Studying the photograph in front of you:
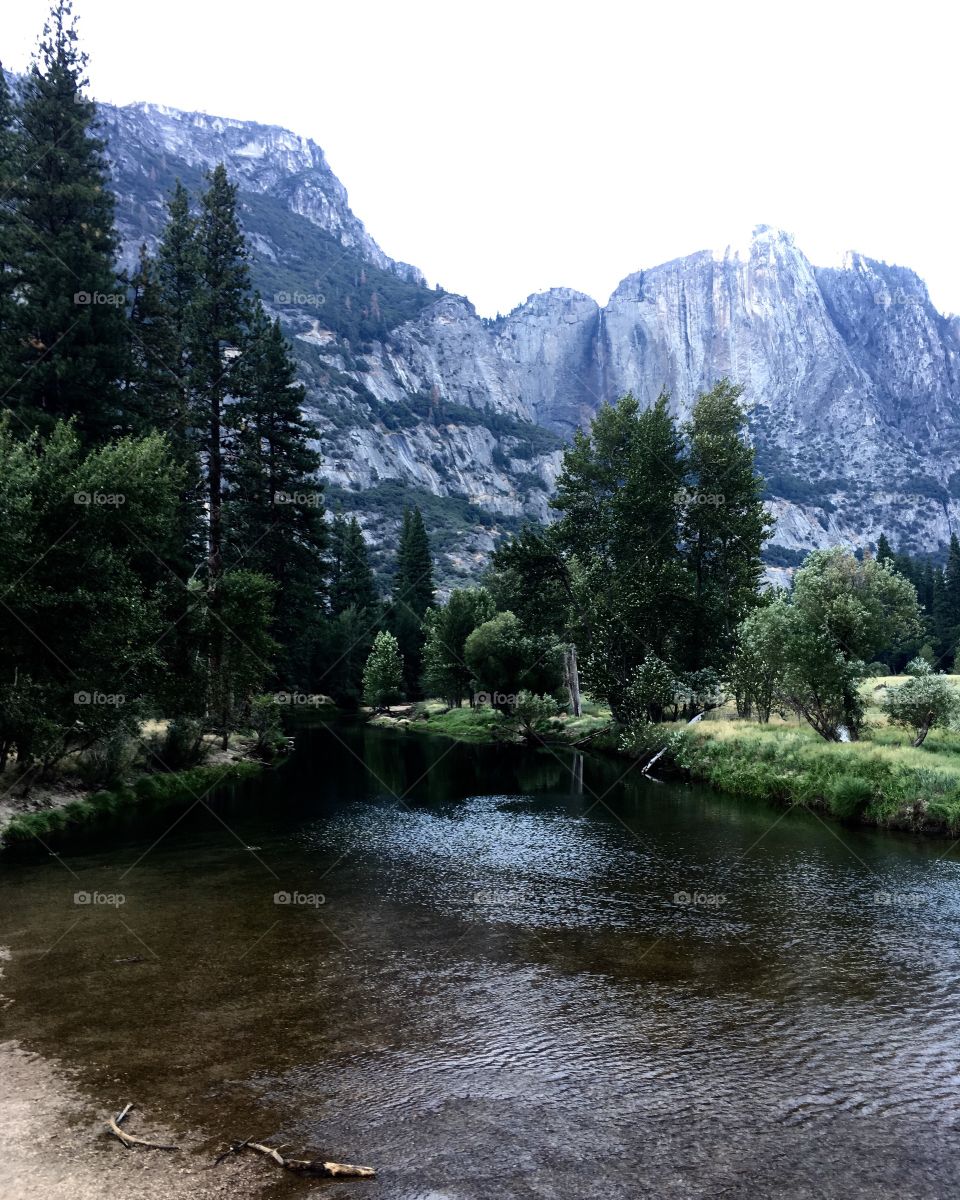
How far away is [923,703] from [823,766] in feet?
16.2

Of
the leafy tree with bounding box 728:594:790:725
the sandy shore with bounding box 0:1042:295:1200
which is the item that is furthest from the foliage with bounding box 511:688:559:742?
the sandy shore with bounding box 0:1042:295:1200

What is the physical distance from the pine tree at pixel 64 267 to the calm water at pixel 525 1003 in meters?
20.7

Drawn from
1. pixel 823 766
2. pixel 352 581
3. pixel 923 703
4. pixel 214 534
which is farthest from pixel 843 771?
pixel 352 581

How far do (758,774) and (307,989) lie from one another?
24.8m

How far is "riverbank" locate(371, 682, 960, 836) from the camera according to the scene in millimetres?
24750

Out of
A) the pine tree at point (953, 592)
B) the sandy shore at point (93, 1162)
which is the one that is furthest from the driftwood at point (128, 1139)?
the pine tree at point (953, 592)

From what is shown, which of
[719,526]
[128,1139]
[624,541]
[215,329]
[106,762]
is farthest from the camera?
[624,541]

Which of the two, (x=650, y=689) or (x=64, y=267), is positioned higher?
(x=64, y=267)

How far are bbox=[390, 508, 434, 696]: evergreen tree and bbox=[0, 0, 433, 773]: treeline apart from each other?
39.2m

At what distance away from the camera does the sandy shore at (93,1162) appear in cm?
707

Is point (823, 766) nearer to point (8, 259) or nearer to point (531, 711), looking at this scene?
point (531, 711)

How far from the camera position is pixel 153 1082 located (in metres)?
9.21

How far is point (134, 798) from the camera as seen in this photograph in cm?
2898

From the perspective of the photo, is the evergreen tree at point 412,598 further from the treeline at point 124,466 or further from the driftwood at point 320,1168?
the driftwood at point 320,1168
